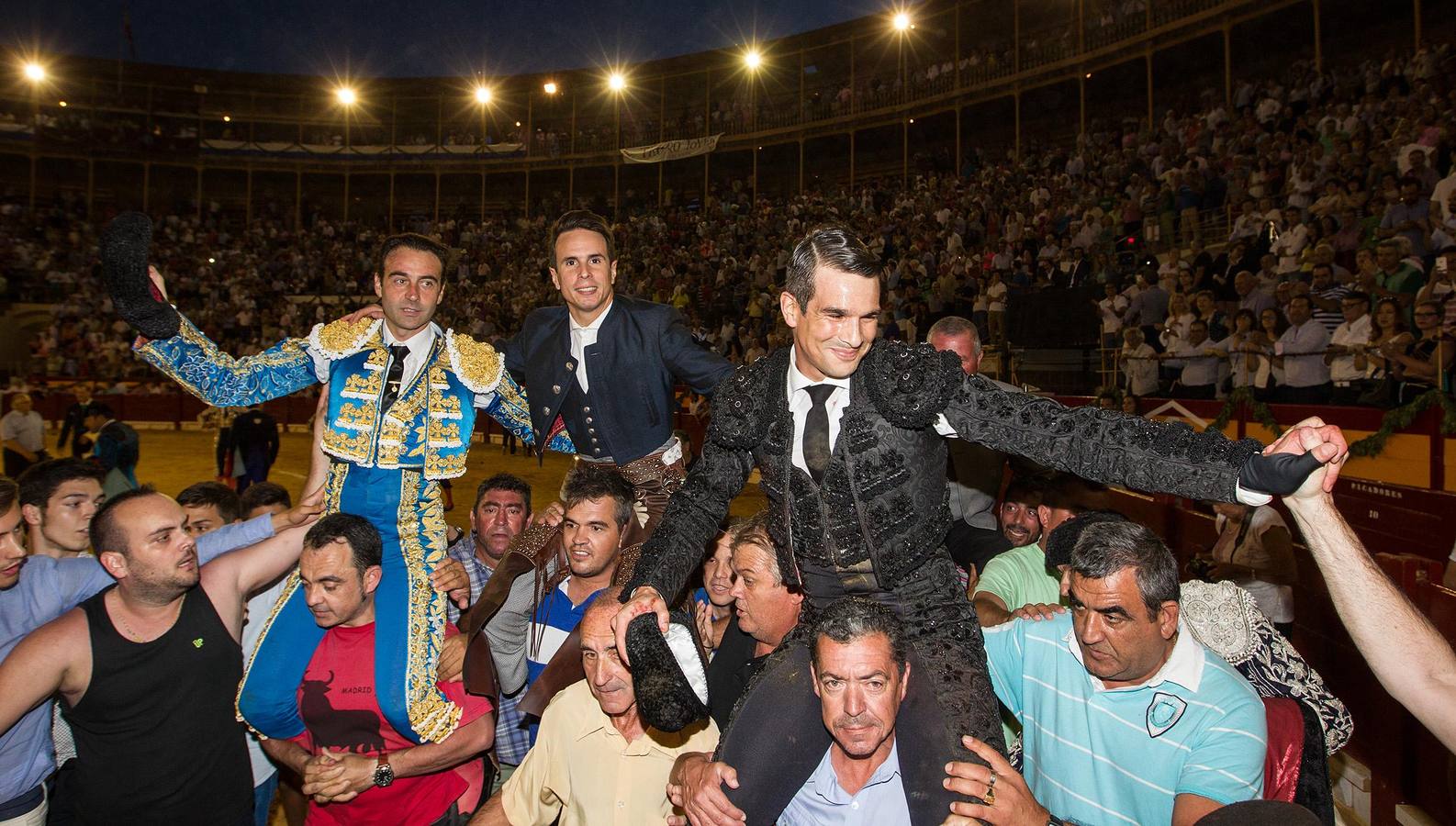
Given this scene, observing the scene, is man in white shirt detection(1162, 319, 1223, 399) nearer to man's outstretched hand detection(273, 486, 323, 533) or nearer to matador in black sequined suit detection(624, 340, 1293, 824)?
matador in black sequined suit detection(624, 340, 1293, 824)

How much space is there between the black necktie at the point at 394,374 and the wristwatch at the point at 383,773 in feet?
3.81

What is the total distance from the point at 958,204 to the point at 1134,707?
53.6 feet

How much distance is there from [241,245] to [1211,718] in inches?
1201

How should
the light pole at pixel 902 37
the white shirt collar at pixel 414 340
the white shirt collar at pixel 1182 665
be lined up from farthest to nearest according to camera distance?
the light pole at pixel 902 37 → the white shirt collar at pixel 414 340 → the white shirt collar at pixel 1182 665

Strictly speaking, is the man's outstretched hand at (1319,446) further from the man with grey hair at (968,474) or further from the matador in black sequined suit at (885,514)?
the man with grey hair at (968,474)

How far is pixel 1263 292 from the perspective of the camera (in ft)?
27.3

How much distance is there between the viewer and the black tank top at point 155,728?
2.83 metres

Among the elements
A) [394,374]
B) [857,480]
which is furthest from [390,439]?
[857,480]

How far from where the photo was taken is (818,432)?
2.28 metres

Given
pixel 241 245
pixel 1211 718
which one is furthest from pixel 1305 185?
pixel 241 245

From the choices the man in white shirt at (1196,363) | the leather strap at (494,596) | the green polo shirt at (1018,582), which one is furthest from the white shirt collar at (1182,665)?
the man in white shirt at (1196,363)

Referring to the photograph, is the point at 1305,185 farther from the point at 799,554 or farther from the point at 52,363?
the point at 52,363

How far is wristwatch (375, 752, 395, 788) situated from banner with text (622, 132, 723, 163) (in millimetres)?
23907

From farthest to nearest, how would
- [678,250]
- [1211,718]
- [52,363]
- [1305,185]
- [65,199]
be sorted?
[65,199]
[678,250]
[52,363]
[1305,185]
[1211,718]
